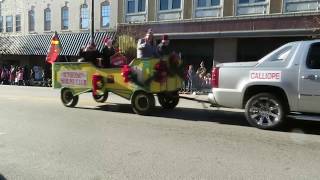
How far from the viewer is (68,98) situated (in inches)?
550

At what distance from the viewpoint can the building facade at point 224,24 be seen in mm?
22000

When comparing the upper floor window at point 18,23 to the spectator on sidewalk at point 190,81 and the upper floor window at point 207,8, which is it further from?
the spectator on sidewalk at point 190,81

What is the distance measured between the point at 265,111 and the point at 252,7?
48.6ft

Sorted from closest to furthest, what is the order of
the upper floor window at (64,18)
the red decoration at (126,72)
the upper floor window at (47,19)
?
the red decoration at (126,72) → the upper floor window at (64,18) → the upper floor window at (47,19)

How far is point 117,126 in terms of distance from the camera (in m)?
10.2

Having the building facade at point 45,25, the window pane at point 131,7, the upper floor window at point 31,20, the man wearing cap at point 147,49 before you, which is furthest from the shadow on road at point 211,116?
the upper floor window at point 31,20

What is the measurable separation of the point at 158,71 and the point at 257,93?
9.66 ft

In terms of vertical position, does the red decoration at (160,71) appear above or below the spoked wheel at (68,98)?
above

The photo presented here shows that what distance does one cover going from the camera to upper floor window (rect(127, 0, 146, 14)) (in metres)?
28.3

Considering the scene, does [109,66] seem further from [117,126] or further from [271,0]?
[271,0]

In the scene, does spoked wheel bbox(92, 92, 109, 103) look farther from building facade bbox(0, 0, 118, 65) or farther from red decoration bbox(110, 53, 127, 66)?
building facade bbox(0, 0, 118, 65)

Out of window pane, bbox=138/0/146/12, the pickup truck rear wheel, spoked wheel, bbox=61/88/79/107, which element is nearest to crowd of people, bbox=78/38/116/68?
spoked wheel, bbox=61/88/79/107

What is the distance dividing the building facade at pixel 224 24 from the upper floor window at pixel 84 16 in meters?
3.85

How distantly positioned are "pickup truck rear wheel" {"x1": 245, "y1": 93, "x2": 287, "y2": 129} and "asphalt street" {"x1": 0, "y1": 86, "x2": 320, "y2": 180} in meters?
0.21
